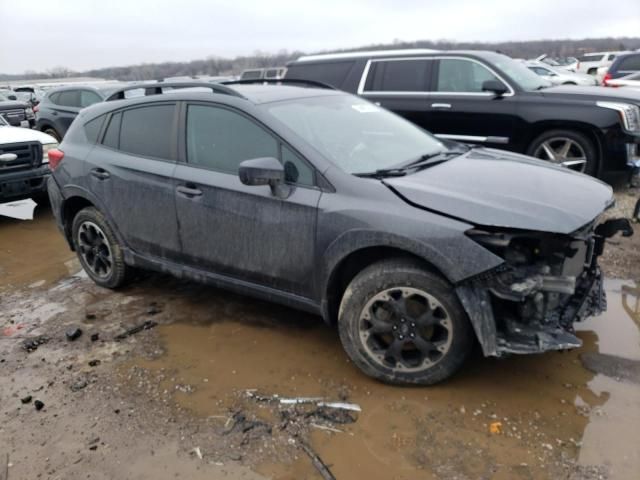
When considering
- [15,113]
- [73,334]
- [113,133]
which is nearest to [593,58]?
[15,113]

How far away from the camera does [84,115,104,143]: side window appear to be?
458 centimetres

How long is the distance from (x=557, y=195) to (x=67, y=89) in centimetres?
1174

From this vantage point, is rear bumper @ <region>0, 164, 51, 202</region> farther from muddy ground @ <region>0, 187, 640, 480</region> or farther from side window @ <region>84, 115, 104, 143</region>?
muddy ground @ <region>0, 187, 640, 480</region>

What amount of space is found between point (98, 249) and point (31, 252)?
1.89 metres

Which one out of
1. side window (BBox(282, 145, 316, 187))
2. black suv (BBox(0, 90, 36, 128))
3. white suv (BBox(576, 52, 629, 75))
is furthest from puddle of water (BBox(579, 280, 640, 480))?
white suv (BBox(576, 52, 629, 75))

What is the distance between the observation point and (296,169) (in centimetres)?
335

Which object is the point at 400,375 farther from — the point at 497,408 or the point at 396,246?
the point at 396,246

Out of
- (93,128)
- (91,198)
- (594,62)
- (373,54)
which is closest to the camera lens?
(91,198)

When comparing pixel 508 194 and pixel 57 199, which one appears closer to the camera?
pixel 508 194

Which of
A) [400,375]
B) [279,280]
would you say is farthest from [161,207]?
[400,375]

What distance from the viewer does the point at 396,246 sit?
9.78ft

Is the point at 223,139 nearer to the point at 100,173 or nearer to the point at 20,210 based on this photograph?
the point at 100,173

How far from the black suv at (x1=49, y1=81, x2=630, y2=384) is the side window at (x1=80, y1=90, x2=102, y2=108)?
25.8 ft

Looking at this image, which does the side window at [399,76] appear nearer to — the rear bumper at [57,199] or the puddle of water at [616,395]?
the puddle of water at [616,395]
